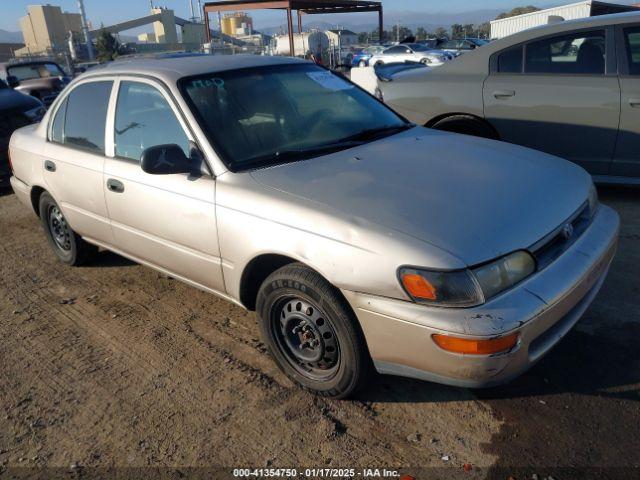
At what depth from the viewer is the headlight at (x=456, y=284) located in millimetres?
2227

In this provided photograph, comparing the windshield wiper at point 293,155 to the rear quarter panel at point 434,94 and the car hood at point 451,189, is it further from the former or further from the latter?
the rear quarter panel at point 434,94

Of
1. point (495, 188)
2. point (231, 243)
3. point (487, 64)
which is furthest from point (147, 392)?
point (487, 64)

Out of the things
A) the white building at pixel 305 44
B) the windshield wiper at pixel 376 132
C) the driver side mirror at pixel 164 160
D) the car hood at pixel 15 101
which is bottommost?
the white building at pixel 305 44

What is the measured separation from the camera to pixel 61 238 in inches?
187

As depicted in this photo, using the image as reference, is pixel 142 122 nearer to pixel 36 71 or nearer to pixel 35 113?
pixel 35 113

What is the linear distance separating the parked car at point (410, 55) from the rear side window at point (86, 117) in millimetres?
19861

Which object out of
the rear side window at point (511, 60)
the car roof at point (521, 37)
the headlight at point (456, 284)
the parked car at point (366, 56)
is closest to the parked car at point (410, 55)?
the parked car at point (366, 56)

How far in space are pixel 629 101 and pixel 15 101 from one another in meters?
8.03

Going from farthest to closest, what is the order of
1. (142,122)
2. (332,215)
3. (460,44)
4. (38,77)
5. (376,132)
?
1. (460,44)
2. (38,77)
3. (376,132)
4. (142,122)
5. (332,215)

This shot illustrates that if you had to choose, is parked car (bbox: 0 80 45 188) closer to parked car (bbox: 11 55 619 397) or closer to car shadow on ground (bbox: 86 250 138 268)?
car shadow on ground (bbox: 86 250 138 268)

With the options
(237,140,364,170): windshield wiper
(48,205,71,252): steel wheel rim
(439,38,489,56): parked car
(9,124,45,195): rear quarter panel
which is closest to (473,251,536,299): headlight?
(237,140,364,170): windshield wiper

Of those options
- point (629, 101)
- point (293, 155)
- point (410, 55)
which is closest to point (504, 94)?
point (629, 101)

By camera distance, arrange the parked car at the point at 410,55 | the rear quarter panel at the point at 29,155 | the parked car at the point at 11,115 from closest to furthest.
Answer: the rear quarter panel at the point at 29,155
the parked car at the point at 11,115
the parked car at the point at 410,55

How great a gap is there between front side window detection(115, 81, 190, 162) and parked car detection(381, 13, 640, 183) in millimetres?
3106
